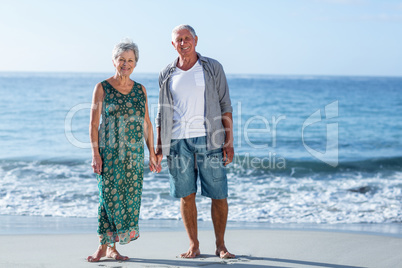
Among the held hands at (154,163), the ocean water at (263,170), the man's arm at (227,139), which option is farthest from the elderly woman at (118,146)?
the ocean water at (263,170)

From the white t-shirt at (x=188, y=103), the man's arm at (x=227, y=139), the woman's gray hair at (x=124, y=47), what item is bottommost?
the man's arm at (x=227, y=139)

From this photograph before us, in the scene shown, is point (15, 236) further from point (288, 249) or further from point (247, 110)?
point (247, 110)

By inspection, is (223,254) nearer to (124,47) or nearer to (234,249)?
(234,249)

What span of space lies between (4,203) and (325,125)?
12.5 metres

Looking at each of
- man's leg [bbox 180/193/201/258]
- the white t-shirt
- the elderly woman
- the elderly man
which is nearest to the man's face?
the elderly man

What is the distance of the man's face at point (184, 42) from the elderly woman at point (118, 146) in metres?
0.32

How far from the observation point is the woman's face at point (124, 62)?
325cm

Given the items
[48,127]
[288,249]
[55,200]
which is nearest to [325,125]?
[48,127]

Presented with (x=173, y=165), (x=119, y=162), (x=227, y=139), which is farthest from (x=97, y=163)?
(x=227, y=139)

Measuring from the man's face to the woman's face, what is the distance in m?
0.36

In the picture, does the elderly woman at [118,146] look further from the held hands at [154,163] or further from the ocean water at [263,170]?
the ocean water at [263,170]

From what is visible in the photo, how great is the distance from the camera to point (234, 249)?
12.9 feet

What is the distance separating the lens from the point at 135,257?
356 cm

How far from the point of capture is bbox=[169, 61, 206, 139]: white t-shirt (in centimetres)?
341
